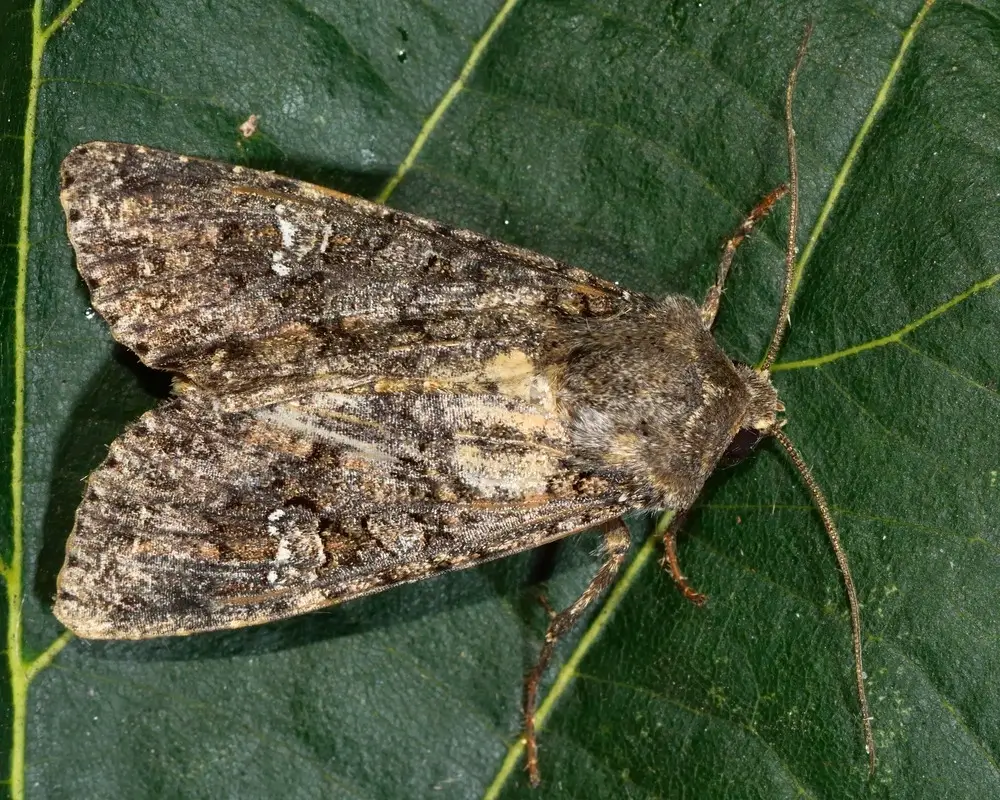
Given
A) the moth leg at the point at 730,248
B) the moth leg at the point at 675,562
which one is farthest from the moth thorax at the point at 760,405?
the moth leg at the point at 675,562

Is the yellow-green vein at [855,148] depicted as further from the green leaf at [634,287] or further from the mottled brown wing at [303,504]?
the mottled brown wing at [303,504]

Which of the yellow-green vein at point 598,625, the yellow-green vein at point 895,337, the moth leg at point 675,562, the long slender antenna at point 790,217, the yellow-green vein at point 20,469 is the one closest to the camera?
the yellow-green vein at point 895,337

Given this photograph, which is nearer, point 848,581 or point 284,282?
point 848,581

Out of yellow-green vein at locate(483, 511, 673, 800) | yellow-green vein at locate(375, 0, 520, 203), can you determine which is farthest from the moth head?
yellow-green vein at locate(375, 0, 520, 203)

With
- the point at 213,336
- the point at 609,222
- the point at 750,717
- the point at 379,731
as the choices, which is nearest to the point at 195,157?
the point at 213,336

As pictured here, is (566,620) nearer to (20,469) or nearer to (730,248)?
(730,248)

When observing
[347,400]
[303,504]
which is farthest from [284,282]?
[303,504]
